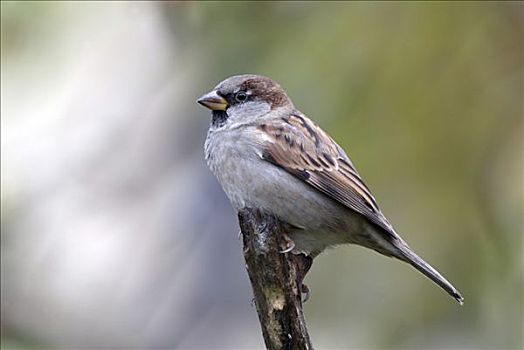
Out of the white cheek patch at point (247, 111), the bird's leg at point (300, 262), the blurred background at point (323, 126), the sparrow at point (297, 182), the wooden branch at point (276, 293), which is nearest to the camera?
the wooden branch at point (276, 293)

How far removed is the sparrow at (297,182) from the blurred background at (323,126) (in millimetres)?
Result: 1005

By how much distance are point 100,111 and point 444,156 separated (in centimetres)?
165

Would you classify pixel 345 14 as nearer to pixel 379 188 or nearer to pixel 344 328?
pixel 379 188

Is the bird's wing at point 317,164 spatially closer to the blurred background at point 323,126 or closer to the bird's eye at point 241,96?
the bird's eye at point 241,96

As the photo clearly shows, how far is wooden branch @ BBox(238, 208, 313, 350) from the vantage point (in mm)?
3348

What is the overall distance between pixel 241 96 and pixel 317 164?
424 mm

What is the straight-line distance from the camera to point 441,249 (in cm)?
534

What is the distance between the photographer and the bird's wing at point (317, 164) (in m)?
4.13

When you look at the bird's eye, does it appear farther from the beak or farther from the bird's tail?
the bird's tail

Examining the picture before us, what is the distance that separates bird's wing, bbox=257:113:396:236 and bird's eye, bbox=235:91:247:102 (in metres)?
0.15

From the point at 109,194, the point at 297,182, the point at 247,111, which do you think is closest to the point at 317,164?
the point at 297,182

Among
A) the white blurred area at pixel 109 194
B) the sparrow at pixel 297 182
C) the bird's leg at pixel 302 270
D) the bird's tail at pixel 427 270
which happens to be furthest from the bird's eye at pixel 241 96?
the white blurred area at pixel 109 194

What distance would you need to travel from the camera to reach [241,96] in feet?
14.4

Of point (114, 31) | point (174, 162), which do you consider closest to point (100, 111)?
point (114, 31)
